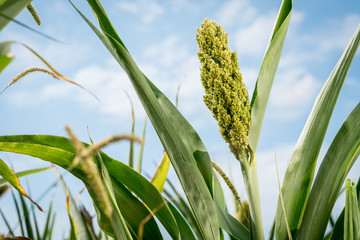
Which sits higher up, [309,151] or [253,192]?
[309,151]

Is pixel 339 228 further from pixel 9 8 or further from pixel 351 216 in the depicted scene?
pixel 9 8

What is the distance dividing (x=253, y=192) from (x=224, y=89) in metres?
0.41

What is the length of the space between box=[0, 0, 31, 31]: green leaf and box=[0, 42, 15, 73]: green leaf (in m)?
0.04

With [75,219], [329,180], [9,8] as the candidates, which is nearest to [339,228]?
[329,180]

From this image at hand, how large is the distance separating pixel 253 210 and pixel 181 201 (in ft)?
1.58

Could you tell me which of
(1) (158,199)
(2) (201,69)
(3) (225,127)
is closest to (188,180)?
(1) (158,199)

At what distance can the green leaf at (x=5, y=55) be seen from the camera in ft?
2.17

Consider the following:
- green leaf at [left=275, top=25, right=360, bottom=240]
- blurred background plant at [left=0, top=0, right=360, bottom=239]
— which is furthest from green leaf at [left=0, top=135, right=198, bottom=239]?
green leaf at [left=275, top=25, right=360, bottom=240]

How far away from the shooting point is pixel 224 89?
1.24 meters

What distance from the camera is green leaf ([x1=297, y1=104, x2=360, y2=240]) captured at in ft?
3.90

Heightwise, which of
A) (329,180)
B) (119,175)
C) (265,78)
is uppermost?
(265,78)

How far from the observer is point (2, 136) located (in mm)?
984

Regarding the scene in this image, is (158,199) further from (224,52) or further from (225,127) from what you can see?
(224,52)

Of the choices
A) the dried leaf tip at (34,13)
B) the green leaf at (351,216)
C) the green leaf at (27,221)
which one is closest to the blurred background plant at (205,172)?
the green leaf at (351,216)
